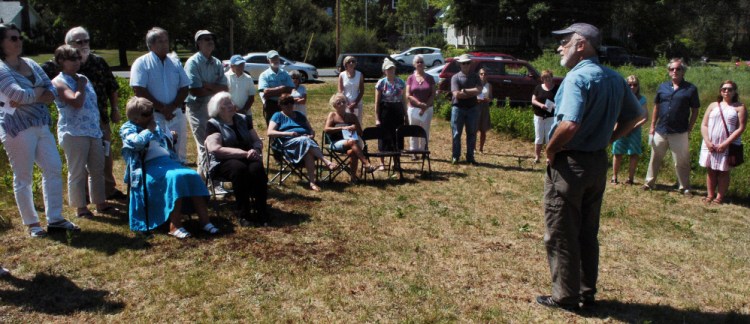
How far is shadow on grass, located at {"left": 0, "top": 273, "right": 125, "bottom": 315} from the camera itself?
3.88 m

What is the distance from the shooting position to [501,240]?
18.2 ft

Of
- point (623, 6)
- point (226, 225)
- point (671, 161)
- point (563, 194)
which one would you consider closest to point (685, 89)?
point (671, 161)

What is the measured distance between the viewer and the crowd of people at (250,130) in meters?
3.74

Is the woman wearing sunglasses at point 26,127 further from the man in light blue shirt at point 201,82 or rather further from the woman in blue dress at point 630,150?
the woman in blue dress at point 630,150

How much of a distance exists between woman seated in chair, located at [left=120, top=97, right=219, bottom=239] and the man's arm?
9.79ft

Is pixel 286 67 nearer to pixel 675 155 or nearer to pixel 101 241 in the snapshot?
pixel 675 155

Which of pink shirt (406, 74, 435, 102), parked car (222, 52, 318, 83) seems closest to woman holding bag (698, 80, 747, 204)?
pink shirt (406, 74, 435, 102)

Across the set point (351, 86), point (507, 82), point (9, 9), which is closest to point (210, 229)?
point (351, 86)

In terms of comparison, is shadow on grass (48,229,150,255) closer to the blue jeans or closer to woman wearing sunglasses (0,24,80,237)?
woman wearing sunglasses (0,24,80,237)

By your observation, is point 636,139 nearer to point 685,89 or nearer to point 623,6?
point 685,89

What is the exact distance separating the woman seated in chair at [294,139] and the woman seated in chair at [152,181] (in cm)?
194

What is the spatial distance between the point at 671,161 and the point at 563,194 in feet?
20.0

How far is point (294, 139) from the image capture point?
282 inches

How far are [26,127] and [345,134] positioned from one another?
12.3 ft
